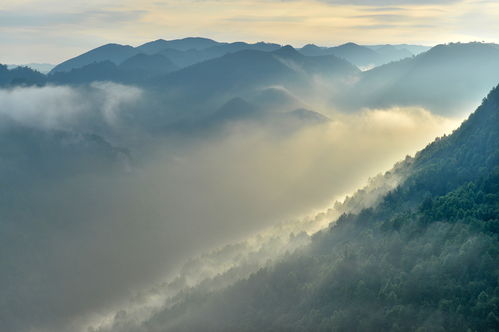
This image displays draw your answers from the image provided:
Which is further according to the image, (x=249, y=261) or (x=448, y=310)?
(x=249, y=261)

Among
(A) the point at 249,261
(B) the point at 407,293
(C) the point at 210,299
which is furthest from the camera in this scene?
(A) the point at 249,261

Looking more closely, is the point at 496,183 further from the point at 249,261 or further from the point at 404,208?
the point at 249,261

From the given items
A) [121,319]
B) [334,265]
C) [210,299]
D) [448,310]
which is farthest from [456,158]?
[121,319]

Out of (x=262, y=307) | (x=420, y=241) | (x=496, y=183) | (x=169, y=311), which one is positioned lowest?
(x=169, y=311)

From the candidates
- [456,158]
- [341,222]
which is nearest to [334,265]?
[341,222]

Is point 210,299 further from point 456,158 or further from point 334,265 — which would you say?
point 456,158

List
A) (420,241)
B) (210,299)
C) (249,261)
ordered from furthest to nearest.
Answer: (249,261) → (210,299) → (420,241)

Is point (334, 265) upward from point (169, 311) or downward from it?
upward
